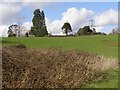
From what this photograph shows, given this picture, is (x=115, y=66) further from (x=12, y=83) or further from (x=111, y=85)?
(x=12, y=83)

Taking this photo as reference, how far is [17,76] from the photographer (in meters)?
13.0

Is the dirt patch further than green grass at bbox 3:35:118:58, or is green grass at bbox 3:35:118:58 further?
green grass at bbox 3:35:118:58

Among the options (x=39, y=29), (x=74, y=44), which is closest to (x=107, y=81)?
(x=74, y=44)

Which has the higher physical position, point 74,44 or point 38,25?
point 38,25

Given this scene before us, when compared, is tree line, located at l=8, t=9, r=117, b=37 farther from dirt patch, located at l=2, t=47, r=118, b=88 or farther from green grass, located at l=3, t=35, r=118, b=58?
Answer: dirt patch, located at l=2, t=47, r=118, b=88

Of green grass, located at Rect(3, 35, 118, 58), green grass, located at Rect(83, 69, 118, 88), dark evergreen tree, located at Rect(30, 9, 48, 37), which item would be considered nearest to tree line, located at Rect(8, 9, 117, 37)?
dark evergreen tree, located at Rect(30, 9, 48, 37)

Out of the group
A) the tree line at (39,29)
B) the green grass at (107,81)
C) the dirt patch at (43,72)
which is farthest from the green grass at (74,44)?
the tree line at (39,29)

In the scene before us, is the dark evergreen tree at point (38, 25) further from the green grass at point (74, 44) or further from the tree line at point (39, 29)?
the green grass at point (74, 44)

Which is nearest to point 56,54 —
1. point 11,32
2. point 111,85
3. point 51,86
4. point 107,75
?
point 107,75

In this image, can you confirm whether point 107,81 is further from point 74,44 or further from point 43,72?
point 74,44

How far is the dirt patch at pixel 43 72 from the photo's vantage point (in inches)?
508

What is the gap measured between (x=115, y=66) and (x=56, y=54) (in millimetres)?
4605

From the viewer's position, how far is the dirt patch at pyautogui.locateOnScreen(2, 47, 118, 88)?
1289cm

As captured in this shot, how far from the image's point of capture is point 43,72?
14344 mm
